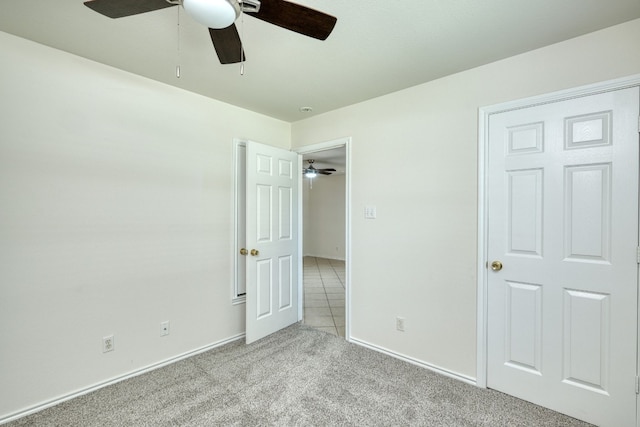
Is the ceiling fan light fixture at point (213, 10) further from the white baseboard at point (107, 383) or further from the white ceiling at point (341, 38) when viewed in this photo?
the white baseboard at point (107, 383)

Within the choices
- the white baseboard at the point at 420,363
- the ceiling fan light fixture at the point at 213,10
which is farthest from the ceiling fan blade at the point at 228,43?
the white baseboard at the point at 420,363

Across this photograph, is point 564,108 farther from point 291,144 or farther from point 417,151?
point 291,144

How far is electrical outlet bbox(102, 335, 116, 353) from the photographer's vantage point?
6.94 ft

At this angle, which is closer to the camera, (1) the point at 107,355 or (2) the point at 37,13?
(2) the point at 37,13

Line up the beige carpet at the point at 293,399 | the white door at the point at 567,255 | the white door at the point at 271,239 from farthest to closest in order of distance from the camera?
the white door at the point at 271,239 < the beige carpet at the point at 293,399 < the white door at the point at 567,255

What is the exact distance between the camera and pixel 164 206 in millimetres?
2420

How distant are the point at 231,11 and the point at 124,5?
1.49 ft

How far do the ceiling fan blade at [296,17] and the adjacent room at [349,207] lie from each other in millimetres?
14

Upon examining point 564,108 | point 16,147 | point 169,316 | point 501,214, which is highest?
point 564,108

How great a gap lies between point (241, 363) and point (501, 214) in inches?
92.8

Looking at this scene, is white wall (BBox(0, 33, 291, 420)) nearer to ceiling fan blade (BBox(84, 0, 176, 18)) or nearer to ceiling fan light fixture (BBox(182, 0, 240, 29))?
ceiling fan blade (BBox(84, 0, 176, 18))

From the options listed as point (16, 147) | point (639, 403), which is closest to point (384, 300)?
point (639, 403)

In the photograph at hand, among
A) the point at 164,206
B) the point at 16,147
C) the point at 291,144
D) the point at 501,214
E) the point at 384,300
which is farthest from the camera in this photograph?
the point at 291,144

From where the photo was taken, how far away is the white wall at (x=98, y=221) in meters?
1.80
